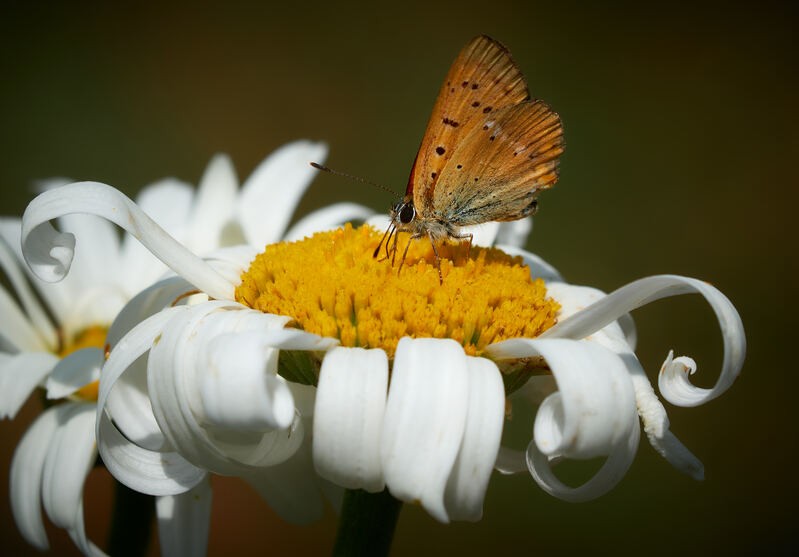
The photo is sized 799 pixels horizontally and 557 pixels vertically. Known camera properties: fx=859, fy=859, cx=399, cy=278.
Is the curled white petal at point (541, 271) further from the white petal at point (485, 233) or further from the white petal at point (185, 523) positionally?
the white petal at point (185, 523)

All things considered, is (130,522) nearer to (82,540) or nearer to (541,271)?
(82,540)

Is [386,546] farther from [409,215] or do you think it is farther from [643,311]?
[643,311]

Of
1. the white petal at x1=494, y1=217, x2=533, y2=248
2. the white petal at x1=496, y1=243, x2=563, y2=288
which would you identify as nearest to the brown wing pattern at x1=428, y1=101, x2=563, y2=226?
the white petal at x1=496, y1=243, x2=563, y2=288

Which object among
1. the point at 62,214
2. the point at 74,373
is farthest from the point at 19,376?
the point at 62,214

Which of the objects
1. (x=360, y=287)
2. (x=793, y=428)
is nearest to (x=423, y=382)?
(x=360, y=287)

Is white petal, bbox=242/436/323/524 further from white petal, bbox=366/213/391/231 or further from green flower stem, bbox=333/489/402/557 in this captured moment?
white petal, bbox=366/213/391/231

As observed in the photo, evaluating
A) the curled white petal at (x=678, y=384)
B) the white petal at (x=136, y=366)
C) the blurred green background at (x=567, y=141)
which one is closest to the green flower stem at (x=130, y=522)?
the white petal at (x=136, y=366)

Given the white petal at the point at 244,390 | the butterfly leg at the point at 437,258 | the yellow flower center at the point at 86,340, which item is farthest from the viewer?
the yellow flower center at the point at 86,340
